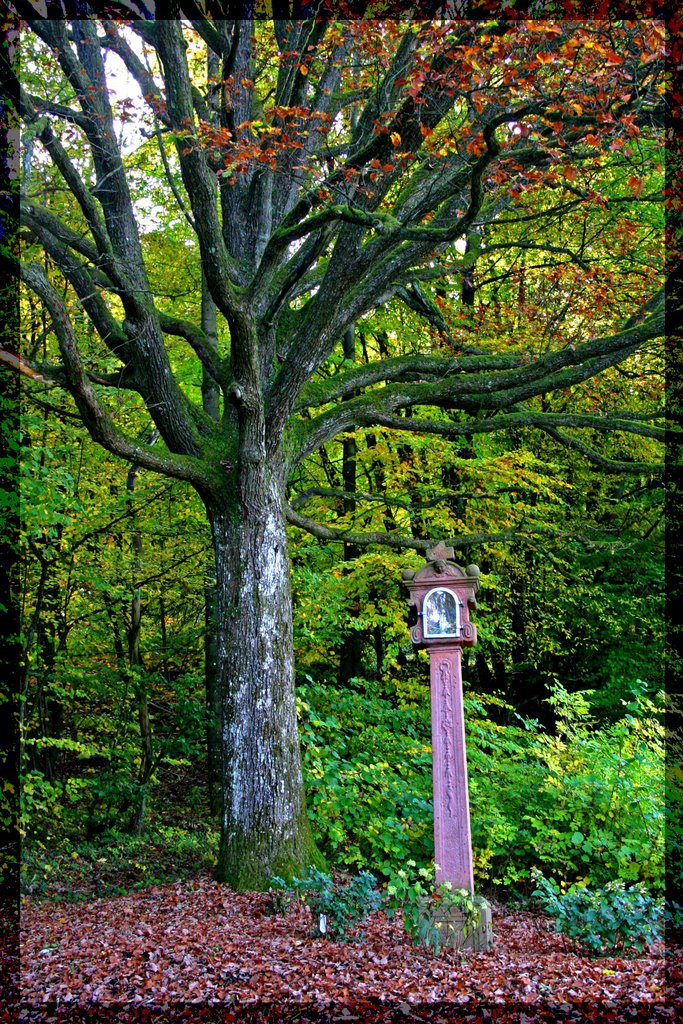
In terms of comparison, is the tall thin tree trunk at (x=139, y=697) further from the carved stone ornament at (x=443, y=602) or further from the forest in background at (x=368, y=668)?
the carved stone ornament at (x=443, y=602)

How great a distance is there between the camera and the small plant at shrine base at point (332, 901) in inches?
211

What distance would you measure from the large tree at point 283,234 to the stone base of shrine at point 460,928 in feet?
4.11

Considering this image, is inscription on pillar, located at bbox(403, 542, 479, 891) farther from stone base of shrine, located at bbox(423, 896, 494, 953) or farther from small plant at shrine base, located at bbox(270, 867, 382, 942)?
small plant at shrine base, located at bbox(270, 867, 382, 942)

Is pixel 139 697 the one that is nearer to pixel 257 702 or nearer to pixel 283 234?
pixel 257 702

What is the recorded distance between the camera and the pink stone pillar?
5.87 m

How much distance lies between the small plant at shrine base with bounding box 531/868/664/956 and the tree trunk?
2.00 metres

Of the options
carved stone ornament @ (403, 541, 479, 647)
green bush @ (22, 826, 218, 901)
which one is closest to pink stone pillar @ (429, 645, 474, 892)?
carved stone ornament @ (403, 541, 479, 647)

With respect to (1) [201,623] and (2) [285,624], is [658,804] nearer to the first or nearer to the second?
(2) [285,624]

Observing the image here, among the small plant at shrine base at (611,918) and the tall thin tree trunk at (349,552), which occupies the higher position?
the tall thin tree trunk at (349,552)

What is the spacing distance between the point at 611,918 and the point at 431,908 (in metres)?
1.29

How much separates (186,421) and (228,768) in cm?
316

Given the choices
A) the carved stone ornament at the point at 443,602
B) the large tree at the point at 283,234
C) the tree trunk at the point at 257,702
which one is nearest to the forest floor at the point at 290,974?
the tree trunk at the point at 257,702

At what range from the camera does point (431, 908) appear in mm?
5551

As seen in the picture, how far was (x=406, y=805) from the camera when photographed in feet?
24.3
